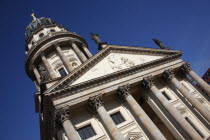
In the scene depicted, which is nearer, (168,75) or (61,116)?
(61,116)

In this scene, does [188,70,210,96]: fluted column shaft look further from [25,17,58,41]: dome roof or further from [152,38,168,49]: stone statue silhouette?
[25,17,58,41]: dome roof

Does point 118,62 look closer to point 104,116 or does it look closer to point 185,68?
point 104,116

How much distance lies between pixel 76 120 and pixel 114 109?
14.3 feet

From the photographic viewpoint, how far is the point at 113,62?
2530 centimetres

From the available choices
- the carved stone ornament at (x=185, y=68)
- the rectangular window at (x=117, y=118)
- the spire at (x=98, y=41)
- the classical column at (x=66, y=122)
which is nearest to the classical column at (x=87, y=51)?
the spire at (x=98, y=41)

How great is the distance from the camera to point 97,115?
21.8 m

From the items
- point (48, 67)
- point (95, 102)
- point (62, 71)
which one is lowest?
point (95, 102)

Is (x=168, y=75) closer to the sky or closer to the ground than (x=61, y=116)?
closer to the sky

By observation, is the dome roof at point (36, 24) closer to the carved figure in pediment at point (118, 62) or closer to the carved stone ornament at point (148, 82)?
the carved figure in pediment at point (118, 62)

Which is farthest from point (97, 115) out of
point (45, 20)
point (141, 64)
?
point (45, 20)

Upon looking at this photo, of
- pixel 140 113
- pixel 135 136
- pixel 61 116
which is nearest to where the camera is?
pixel 61 116

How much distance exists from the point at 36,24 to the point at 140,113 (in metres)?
30.2

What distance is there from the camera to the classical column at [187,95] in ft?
77.2

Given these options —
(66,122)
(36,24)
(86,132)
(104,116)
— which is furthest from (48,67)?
(104,116)
